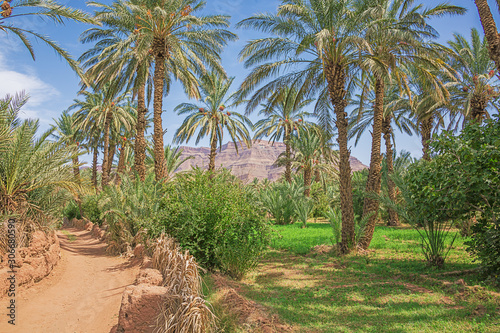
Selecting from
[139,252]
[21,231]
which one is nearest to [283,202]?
[139,252]

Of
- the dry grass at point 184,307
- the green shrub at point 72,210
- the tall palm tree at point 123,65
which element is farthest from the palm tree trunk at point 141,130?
the green shrub at point 72,210

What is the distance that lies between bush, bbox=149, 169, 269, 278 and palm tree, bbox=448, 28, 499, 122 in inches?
513

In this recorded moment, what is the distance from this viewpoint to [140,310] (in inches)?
184

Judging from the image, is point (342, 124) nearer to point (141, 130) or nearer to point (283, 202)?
point (141, 130)

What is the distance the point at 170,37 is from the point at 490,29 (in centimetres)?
1154

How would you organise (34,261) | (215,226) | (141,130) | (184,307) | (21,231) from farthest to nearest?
1. (141,130)
2. (21,231)
3. (34,261)
4. (215,226)
5. (184,307)

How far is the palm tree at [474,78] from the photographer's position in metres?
15.1

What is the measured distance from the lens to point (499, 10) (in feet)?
31.8

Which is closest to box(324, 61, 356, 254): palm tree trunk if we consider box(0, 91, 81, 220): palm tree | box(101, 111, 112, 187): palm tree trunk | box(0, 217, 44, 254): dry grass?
box(0, 91, 81, 220): palm tree

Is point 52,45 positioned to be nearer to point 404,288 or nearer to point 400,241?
point 404,288

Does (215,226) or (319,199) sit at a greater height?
(319,199)

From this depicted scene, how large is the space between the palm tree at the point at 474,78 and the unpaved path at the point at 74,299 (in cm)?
1636

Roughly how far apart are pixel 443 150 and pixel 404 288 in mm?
3380

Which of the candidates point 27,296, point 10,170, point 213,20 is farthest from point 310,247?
point 213,20
